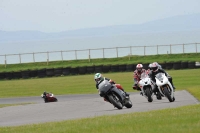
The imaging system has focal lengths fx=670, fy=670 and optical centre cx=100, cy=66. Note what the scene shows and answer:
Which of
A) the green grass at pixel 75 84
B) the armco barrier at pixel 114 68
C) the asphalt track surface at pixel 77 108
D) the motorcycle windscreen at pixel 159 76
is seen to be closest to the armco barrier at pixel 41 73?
the green grass at pixel 75 84

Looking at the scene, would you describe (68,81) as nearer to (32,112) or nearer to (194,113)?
(32,112)

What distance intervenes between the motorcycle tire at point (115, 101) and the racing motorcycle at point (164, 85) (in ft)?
6.45

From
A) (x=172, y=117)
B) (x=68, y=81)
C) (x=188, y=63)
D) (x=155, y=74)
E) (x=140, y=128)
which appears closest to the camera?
(x=140, y=128)

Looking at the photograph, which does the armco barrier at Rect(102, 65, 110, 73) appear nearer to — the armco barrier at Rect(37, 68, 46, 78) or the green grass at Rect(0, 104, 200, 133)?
the armco barrier at Rect(37, 68, 46, 78)

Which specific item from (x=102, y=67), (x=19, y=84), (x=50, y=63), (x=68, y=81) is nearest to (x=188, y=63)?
(x=102, y=67)

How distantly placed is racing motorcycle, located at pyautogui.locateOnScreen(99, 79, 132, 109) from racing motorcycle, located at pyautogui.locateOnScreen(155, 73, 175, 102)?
65.8 inches

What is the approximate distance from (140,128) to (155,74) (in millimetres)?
10811

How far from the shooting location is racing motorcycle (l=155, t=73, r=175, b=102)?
22.5m

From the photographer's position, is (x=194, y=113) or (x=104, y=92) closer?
(x=194, y=113)

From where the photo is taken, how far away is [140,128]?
41.3 ft

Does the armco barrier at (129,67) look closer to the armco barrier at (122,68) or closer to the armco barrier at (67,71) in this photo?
the armco barrier at (67,71)

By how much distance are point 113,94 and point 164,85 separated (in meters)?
2.28

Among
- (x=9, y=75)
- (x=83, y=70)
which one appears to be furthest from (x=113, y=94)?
(x=9, y=75)

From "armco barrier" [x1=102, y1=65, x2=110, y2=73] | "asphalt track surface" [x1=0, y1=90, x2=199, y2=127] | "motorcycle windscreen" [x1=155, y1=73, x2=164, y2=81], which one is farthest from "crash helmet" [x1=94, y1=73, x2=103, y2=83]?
"armco barrier" [x1=102, y1=65, x2=110, y2=73]
